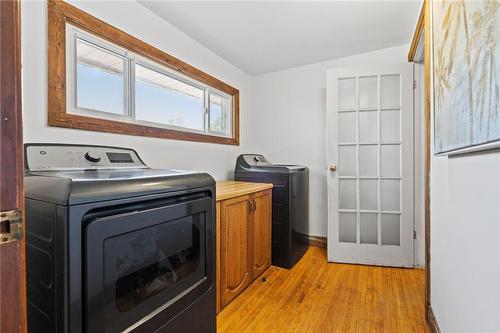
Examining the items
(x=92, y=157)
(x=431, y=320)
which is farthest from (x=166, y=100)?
(x=431, y=320)

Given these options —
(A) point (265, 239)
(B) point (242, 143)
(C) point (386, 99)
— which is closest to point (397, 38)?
(C) point (386, 99)

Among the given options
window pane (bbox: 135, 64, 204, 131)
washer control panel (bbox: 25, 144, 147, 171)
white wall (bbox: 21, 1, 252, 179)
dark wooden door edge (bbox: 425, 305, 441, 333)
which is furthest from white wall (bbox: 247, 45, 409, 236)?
washer control panel (bbox: 25, 144, 147, 171)

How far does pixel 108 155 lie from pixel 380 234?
8.03 feet

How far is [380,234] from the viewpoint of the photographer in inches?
102

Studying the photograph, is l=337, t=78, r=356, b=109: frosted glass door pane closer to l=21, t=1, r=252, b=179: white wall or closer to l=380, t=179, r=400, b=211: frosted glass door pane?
l=380, t=179, r=400, b=211: frosted glass door pane

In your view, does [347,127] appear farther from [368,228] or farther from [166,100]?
[166,100]

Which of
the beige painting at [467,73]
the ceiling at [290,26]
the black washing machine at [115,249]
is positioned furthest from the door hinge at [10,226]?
the ceiling at [290,26]

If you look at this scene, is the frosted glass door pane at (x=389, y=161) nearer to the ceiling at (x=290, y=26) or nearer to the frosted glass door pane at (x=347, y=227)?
the frosted glass door pane at (x=347, y=227)

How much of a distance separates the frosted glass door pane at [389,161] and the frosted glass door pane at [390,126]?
0.26 ft

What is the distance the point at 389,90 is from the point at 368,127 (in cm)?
39

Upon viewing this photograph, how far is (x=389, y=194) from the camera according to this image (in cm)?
257

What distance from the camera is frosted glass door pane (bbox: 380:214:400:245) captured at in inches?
100

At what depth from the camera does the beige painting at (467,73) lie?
0.71 meters

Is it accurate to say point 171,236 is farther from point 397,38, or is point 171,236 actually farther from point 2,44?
point 397,38
